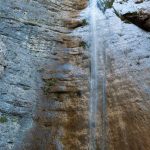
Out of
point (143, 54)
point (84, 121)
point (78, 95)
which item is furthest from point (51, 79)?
point (143, 54)

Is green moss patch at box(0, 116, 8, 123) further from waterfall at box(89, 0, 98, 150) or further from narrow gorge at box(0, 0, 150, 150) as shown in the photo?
waterfall at box(89, 0, 98, 150)

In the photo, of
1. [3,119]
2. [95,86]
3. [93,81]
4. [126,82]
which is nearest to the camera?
[3,119]

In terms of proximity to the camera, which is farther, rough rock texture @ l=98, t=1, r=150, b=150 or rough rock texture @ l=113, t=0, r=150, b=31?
rough rock texture @ l=113, t=0, r=150, b=31

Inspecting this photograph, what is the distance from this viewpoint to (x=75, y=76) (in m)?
7.47

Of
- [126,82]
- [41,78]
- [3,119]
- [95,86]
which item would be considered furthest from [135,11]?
[3,119]

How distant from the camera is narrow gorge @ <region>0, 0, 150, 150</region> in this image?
6141 millimetres

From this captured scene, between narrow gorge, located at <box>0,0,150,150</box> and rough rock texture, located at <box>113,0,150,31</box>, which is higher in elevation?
rough rock texture, located at <box>113,0,150,31</box>

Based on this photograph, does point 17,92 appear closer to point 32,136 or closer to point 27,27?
point 32,136

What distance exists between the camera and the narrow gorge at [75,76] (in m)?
6.14

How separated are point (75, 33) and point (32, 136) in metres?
3.67

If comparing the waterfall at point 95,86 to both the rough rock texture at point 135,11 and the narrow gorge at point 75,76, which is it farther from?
the rough rock texture at point 135,11

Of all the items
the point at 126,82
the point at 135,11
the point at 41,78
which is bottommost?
the point at 41,78

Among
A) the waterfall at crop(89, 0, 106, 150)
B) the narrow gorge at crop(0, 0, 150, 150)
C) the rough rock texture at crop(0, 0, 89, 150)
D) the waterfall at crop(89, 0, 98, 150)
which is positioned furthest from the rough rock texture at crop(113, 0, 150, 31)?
the rough rock texture at crop(0, 0, 89, 150)

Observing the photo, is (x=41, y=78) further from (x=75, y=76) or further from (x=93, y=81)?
(x=93, y=81)
